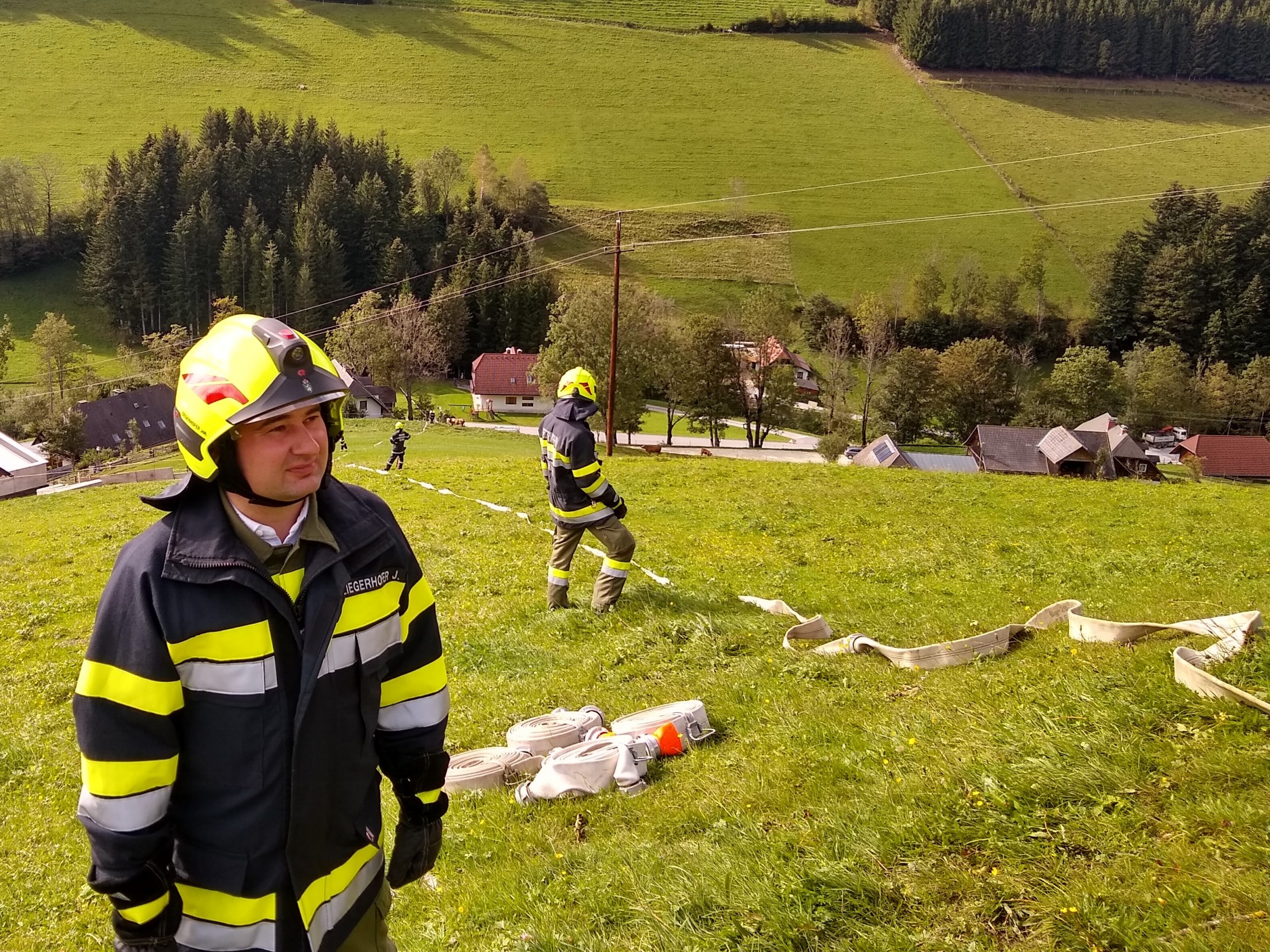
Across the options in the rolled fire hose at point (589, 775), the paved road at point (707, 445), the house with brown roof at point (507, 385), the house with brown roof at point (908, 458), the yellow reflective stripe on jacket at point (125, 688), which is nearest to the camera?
the yellow reflective stripe on jacket at point (125, 688)

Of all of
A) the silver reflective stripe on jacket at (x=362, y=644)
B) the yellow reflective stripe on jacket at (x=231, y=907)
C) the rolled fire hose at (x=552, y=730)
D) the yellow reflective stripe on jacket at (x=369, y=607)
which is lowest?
the rolled fire hose at (x=552, y=730)

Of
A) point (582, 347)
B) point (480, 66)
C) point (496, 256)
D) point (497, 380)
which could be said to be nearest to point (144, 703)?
point (582, 347)

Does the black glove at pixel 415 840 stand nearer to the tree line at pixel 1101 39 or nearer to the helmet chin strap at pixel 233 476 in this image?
the helmet chin strap at pixel 233 476

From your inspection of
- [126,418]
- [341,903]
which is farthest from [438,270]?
[341,903]

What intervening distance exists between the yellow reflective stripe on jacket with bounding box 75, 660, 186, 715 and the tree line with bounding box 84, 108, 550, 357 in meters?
102

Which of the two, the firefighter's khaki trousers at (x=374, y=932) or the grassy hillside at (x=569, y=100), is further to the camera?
the grassy hillside at (x=569, y=100)

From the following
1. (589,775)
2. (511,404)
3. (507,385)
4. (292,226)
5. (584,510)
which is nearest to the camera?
(589,775)

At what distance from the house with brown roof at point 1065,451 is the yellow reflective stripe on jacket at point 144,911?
210 ft

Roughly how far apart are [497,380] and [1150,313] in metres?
84.0

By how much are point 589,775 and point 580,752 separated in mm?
265

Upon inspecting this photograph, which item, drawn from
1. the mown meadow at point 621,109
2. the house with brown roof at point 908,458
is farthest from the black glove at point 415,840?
the mown meadow at point 621,109

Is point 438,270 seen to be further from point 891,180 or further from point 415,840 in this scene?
point 415,840

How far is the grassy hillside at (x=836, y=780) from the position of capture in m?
4.21

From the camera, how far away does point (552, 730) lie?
301 inches
